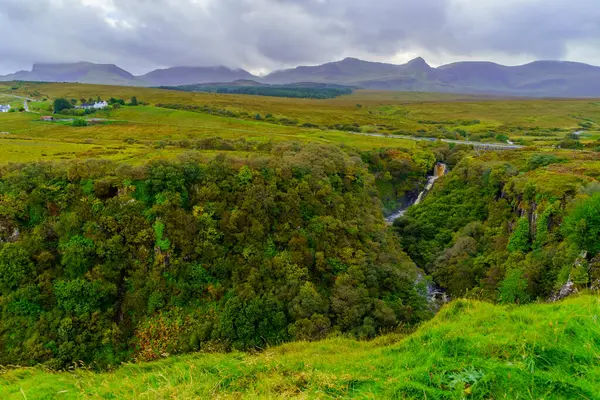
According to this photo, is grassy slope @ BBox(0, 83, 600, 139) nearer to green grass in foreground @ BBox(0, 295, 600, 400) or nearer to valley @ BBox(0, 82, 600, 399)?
valley @ BBox(0, 82, 600, 399)

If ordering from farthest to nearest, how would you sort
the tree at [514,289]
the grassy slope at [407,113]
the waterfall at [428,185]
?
the grassy slope at [407,113], the waterfall at [428,185], the tree at [514,289]

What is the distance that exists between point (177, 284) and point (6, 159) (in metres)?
25.5

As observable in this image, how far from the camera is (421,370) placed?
620 centimetres

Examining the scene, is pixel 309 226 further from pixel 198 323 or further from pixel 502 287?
pixel 502 287

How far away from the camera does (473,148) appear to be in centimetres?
6675

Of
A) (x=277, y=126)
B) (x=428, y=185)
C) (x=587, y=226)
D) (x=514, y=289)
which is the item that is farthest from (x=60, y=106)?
(x=587, y=226)

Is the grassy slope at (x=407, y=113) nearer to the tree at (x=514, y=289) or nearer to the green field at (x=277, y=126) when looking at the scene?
the green field at (x=277, y=126)

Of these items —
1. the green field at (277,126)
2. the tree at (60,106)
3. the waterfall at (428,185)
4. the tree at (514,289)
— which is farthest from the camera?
the tree at (60,106)

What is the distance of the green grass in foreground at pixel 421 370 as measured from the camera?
5531mm

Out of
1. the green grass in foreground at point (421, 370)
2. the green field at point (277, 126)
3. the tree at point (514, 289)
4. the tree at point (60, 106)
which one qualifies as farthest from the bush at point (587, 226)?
the tree at point (60, 106)

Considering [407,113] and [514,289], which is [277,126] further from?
[407,113]

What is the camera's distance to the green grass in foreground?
5531 mm

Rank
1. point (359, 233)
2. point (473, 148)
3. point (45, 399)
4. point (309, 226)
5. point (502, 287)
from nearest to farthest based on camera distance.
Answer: point (45, 399) < point (502, 287) < point (309, 226) < point (359, 233) < point (473, 148)

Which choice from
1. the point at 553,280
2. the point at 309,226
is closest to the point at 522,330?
the point at 553,280
